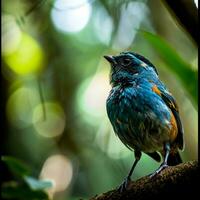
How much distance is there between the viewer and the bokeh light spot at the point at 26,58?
7137 millimetres

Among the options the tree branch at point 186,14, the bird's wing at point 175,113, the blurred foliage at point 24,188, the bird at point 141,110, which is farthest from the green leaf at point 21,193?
the tree branch at point 186,14

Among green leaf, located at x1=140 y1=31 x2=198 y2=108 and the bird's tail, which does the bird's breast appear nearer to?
the bird's tail

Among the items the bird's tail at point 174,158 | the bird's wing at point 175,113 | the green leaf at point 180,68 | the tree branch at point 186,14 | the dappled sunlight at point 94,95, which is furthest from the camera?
the dappled sunlight at point 94,95

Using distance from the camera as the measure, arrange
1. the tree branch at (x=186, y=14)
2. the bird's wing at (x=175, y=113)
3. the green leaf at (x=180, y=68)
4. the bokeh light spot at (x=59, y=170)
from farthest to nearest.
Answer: the bokeh light spot at (x=59, y=170), the bird's wing at (x=175, y=113), the green leaf at (x=180, y=68), the tree branch at (x=186, y=14)

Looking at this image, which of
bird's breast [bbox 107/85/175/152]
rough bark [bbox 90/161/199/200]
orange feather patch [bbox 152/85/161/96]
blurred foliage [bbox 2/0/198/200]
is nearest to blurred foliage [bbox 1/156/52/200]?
rough bark [bbox 90/161/199/200]

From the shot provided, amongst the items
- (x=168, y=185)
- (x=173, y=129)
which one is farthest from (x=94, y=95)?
(x=168, y=185)

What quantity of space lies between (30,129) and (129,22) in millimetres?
2763

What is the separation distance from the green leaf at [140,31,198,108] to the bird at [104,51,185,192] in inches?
35.3

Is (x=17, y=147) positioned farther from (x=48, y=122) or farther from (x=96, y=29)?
(x=96, y=29)

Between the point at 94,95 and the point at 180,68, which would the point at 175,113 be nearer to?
the point at 180,68

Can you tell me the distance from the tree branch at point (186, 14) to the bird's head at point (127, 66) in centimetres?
238

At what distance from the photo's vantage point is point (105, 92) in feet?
23.7

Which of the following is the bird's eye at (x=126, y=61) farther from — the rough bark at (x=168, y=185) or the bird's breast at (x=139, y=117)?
the rough bark at (x=168, y=185)

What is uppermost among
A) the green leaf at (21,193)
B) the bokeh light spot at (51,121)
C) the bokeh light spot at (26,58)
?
the bokeh light spot at (26,58)
